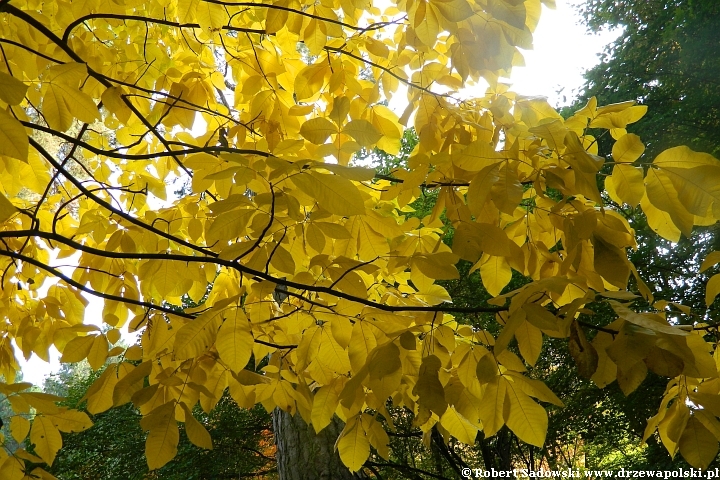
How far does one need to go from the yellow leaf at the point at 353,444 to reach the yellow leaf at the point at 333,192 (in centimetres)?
54

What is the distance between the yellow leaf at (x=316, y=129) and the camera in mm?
1095

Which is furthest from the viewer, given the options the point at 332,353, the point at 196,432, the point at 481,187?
the point at 332,353

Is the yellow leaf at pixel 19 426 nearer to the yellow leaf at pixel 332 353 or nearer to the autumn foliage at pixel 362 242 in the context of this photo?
the autumn foliage at pixel 362 242

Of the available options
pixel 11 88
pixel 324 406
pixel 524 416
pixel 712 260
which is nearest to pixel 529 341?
pixel 524 416

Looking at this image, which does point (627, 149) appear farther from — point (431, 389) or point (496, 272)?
point (431, 389)

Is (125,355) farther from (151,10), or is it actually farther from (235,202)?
(151,10)

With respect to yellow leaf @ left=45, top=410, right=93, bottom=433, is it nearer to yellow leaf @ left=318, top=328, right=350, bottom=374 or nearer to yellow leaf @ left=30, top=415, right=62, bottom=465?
yellow leaf @ left=30, top=415, right=62, bottom=465

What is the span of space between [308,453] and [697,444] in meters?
1.79

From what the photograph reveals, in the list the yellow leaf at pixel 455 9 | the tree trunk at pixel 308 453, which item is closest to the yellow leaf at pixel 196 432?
the yellow leaf at pixel 455 9

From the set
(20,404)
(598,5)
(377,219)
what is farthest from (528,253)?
(598,5)

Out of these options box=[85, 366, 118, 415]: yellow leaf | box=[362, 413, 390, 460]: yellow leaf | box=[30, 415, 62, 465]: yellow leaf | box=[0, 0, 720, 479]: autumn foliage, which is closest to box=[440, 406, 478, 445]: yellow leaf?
box=[0, 0, 720, 479]: autumn foliage

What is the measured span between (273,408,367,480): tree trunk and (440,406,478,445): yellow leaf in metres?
1.25

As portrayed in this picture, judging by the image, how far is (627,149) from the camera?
93cm

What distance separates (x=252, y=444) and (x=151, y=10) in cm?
455
